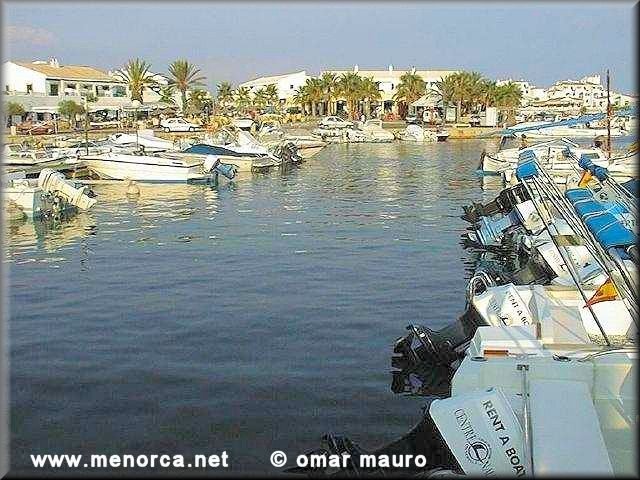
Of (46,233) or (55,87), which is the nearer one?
(46,233)

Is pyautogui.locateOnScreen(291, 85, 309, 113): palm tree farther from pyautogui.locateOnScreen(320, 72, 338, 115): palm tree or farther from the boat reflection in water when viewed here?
the boat reflection in water

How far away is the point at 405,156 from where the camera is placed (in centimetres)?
6016

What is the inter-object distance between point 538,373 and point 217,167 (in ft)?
112

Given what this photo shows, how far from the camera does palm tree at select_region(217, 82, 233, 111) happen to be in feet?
331

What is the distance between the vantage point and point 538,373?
8781 millimetres

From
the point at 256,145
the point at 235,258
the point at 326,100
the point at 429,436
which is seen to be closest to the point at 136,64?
the point at 326,100

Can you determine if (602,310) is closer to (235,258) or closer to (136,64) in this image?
(235,258)

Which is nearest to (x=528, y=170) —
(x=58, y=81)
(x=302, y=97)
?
(x=58, y=81)

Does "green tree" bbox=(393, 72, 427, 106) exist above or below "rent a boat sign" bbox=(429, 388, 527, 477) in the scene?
above

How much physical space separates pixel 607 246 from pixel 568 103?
10779 centimetres

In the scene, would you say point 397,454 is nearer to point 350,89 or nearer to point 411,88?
point 350,89

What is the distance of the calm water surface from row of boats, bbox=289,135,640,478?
3.56ft

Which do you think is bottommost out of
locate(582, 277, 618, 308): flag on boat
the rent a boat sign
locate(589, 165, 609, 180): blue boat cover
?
the rent a boat sign

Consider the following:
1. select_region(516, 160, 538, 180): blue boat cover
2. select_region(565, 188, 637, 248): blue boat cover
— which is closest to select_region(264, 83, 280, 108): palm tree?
select_region(516, 160, 538, 180): blue boat cover
